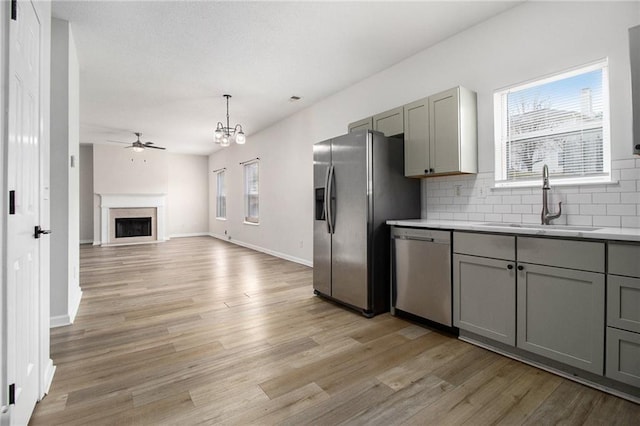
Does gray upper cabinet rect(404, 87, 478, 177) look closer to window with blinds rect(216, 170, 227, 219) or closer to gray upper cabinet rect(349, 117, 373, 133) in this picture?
gray upper cabinet rect(349, 117, 373, 133)

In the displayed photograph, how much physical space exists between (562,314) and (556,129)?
1.53 metres

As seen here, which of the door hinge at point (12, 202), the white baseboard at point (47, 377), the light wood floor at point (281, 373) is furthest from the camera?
the white baseboard at point (47, 377)

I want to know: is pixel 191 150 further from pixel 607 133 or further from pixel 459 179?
pixel 607 133

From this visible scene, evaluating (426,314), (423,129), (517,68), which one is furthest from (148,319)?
(517,68)

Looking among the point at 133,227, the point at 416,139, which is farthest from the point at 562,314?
the point at 133,227

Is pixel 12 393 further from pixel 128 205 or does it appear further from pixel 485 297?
pixel 128 205

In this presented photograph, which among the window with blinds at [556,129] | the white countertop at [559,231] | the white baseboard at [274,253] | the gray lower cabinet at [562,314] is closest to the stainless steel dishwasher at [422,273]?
the white countertop at [559,231]

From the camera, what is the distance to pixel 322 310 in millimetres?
3395

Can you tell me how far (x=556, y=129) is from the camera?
8.70 ft

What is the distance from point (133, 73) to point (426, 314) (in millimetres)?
4548

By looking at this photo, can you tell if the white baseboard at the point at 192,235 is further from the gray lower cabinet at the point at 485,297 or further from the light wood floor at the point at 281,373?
the gray lower cabinet at the point at 485,297

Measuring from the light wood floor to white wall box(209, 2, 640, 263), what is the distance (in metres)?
1.73

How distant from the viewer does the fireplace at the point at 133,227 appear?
9.03 meters

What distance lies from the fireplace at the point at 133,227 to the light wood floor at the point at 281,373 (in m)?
6.09
